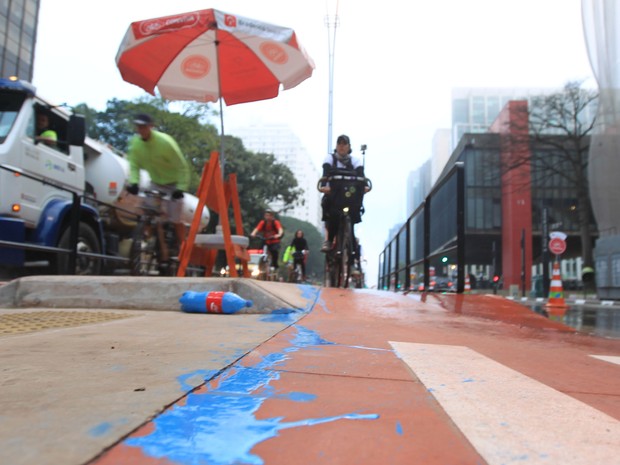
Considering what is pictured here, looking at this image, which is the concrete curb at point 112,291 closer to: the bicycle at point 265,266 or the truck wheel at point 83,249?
the truck wheel at point 83,249

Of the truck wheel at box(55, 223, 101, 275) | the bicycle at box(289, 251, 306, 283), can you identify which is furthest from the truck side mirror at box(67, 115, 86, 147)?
the bicycle at box(289, 251, 306, 283)

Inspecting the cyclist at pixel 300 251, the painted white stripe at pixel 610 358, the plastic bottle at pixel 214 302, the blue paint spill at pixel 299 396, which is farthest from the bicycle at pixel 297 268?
the blue paint spill at pixel 299 396

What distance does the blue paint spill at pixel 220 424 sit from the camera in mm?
930

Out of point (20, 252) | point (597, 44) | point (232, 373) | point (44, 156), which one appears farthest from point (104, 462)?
point (597, 44)

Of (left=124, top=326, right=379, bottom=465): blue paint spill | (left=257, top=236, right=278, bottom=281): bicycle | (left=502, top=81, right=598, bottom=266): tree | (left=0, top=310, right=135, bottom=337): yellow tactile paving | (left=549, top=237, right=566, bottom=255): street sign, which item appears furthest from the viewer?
(left=502, top=81, right=598, bottom=266): tree

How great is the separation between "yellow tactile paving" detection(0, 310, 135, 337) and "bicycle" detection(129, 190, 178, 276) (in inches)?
114

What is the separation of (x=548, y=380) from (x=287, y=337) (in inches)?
46.9

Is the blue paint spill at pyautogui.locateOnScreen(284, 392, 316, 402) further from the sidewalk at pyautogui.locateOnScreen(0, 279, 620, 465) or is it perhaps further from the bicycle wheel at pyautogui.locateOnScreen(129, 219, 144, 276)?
the bicycle wheel at pyautogui.locateOnScreen(129, 219, 144, 276)

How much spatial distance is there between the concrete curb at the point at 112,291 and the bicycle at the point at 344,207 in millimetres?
2302

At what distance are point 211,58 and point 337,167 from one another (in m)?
2.23

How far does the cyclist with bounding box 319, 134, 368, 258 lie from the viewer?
620cm

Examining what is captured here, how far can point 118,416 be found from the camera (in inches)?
42.6

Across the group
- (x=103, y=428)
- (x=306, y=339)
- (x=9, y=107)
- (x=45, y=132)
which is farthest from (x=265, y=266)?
(x=103, y=428)

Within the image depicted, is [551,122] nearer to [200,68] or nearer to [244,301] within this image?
[200,68]
